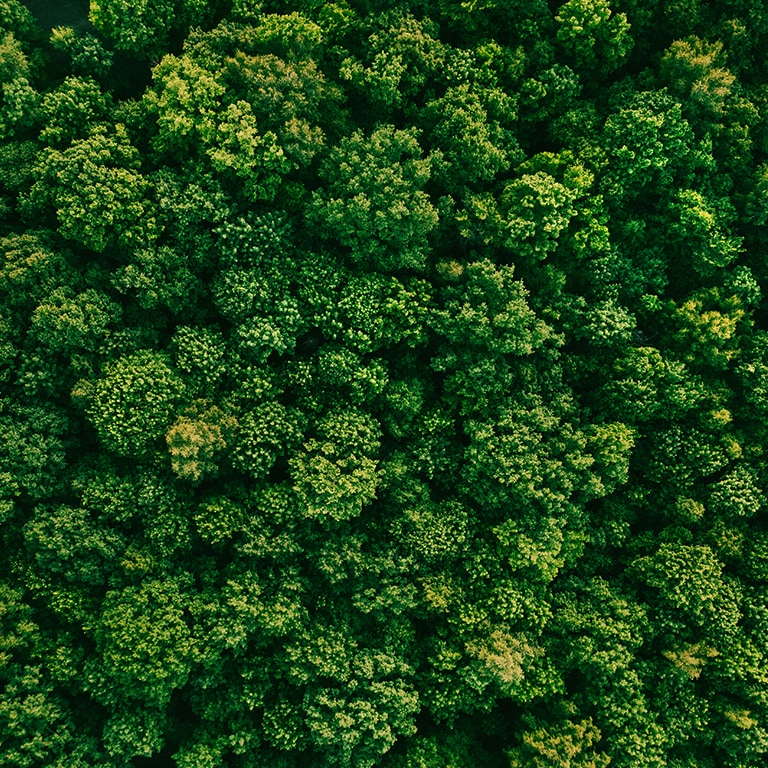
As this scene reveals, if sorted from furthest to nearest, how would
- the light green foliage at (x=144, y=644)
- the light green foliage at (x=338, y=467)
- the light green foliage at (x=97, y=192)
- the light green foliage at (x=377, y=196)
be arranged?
the light green foliage at (x=338, y=467) < the light green foliage at (x=377, y=196) < the light green foliage at (x=144, y=644) < the light green foliage at (x=97, y=192)

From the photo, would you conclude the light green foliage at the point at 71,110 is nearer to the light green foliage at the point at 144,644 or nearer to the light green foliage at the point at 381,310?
the light green foliage at the point at 381,310

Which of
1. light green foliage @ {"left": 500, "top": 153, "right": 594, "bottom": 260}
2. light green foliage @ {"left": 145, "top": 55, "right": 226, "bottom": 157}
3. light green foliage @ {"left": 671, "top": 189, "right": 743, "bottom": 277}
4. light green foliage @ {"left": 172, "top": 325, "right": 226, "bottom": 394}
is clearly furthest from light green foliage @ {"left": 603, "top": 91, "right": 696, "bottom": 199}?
light green foliage @ {"left": 172, "top": 325, "right": 226, "bottom": 394}

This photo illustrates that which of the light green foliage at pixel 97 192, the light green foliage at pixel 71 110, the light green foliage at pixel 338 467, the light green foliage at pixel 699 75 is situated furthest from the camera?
the light green foliage at pixel 699 75

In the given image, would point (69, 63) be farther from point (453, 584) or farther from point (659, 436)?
point (659, 436)

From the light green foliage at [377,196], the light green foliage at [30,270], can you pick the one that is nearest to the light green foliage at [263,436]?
the light green foliage at [377,196]

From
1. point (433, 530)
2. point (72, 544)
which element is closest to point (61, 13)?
point (72, 544)

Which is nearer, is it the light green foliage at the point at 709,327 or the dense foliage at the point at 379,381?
the dense foliage at the point at 379,381

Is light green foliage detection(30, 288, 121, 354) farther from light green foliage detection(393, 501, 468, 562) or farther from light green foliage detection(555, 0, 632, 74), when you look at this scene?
light green foliage detection(555, 0, 632, 74)

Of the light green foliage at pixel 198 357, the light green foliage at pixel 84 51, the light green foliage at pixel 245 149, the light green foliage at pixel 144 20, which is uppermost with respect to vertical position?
the light green foliage at pixel 144 20
